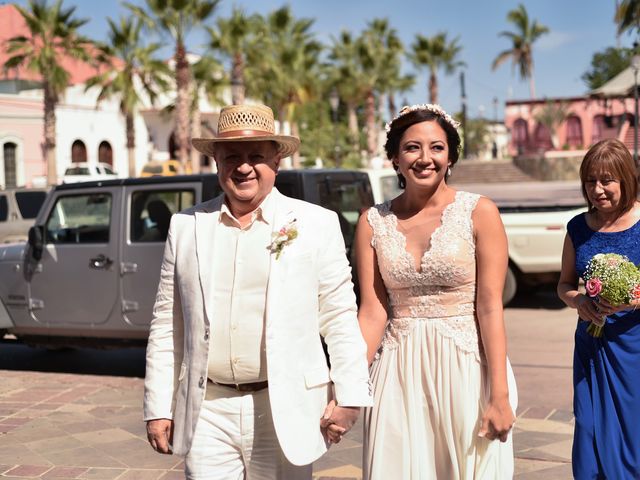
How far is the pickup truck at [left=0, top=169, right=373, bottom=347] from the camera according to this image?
7.86 metres

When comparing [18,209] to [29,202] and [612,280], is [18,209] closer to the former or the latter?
[29,202]

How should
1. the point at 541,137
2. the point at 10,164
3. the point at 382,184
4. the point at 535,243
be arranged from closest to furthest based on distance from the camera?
the point at 382,184, the point at 535,243, the point at 10,164, the point at 541,137

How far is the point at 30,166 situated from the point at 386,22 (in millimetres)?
25738

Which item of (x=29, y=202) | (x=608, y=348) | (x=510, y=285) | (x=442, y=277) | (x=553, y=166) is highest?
(x=553, y=166)

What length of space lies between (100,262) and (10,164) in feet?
113

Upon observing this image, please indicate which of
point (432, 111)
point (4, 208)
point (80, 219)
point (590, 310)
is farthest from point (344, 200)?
point (4, 208)

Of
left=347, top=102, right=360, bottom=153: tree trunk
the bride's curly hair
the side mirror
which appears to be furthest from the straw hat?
left=347, top=102, right=360, bottom=153: tree trunk

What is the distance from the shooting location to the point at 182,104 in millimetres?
35156

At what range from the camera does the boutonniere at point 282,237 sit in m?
2.89

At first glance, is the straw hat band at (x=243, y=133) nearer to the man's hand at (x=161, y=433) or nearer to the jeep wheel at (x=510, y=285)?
the man's hand at (x=161, y=433)

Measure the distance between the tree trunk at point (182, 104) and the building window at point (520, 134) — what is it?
3284 cm

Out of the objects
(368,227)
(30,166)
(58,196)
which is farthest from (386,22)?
(368,227)

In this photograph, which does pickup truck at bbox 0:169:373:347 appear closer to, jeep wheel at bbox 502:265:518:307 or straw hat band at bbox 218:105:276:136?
jeep wheel at bbox 502:265:518:307

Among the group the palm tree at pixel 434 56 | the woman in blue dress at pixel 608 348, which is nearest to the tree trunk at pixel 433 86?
the palm tree at pixel 434 56
